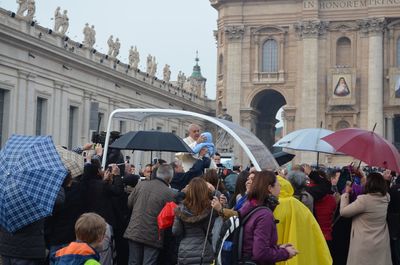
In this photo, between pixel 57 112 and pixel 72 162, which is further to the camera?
pixel 57 112

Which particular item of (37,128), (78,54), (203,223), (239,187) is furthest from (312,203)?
(78,54)

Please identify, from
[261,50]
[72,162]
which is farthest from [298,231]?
[261,50]

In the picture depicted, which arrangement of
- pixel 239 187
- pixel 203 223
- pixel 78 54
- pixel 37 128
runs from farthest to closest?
pixel 78 54 < pixel 37 128 < pixel 239 187 < pixel 203 223

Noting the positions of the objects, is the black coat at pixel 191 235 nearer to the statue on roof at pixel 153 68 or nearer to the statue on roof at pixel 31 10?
the statue on roof at pixel 31 10

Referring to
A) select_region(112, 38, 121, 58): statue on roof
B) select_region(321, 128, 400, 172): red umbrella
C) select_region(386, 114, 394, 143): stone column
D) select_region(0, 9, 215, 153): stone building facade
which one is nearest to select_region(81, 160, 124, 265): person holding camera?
select_region(321, 128, 400, 172): red umbrella

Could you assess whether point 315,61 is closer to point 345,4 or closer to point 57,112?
point 345,4

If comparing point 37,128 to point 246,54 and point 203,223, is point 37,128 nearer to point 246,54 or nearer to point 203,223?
point 246,54

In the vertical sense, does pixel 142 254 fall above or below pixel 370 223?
below

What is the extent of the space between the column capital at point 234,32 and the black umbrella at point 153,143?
47.3m

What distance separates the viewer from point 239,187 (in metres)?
9.72

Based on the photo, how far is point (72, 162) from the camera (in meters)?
10.4

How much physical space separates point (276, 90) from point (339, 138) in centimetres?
4905

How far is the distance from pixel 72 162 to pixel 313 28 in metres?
49.6

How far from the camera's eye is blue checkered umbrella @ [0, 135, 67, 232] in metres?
7.93
